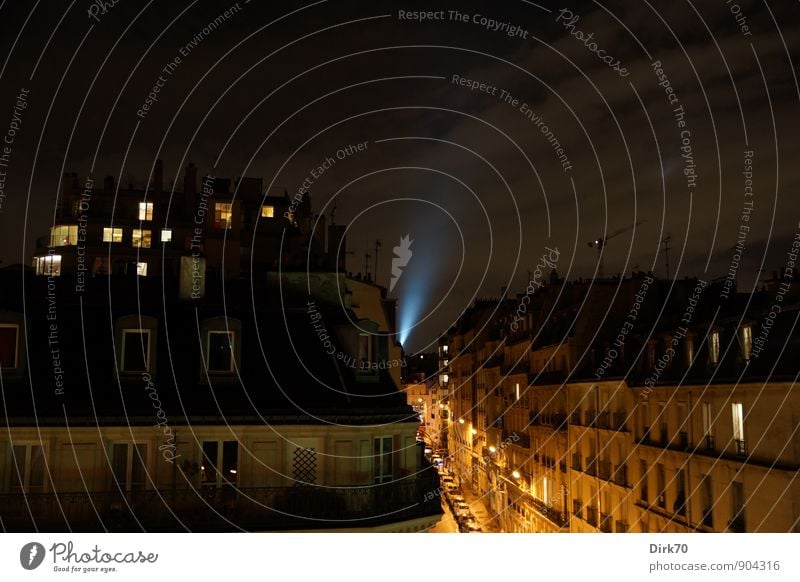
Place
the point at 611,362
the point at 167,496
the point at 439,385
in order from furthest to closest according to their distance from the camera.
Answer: the point at 439,385
the point at 611,362
the point at 167,496

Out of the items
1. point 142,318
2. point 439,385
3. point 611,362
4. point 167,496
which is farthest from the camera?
point 439,385

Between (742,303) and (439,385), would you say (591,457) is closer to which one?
(742,303)

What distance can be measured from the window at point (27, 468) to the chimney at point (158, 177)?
36.3 metres

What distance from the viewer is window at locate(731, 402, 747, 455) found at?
2152 centimetres

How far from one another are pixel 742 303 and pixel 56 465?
2416cm

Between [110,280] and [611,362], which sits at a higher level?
[110,280]

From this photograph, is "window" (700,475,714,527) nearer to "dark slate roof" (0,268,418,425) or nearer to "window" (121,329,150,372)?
"dark slate roof" (0,268,418,425)

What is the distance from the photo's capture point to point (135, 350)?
51.5 feet

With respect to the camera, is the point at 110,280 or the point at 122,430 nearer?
the point at 122,430

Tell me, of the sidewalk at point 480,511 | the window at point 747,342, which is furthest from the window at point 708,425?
the sidewalk at point 480,511

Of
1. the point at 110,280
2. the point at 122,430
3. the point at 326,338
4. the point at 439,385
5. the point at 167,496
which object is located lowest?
the point at 439,385

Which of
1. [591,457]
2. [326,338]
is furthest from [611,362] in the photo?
[326,338]

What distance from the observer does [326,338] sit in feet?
55.8
